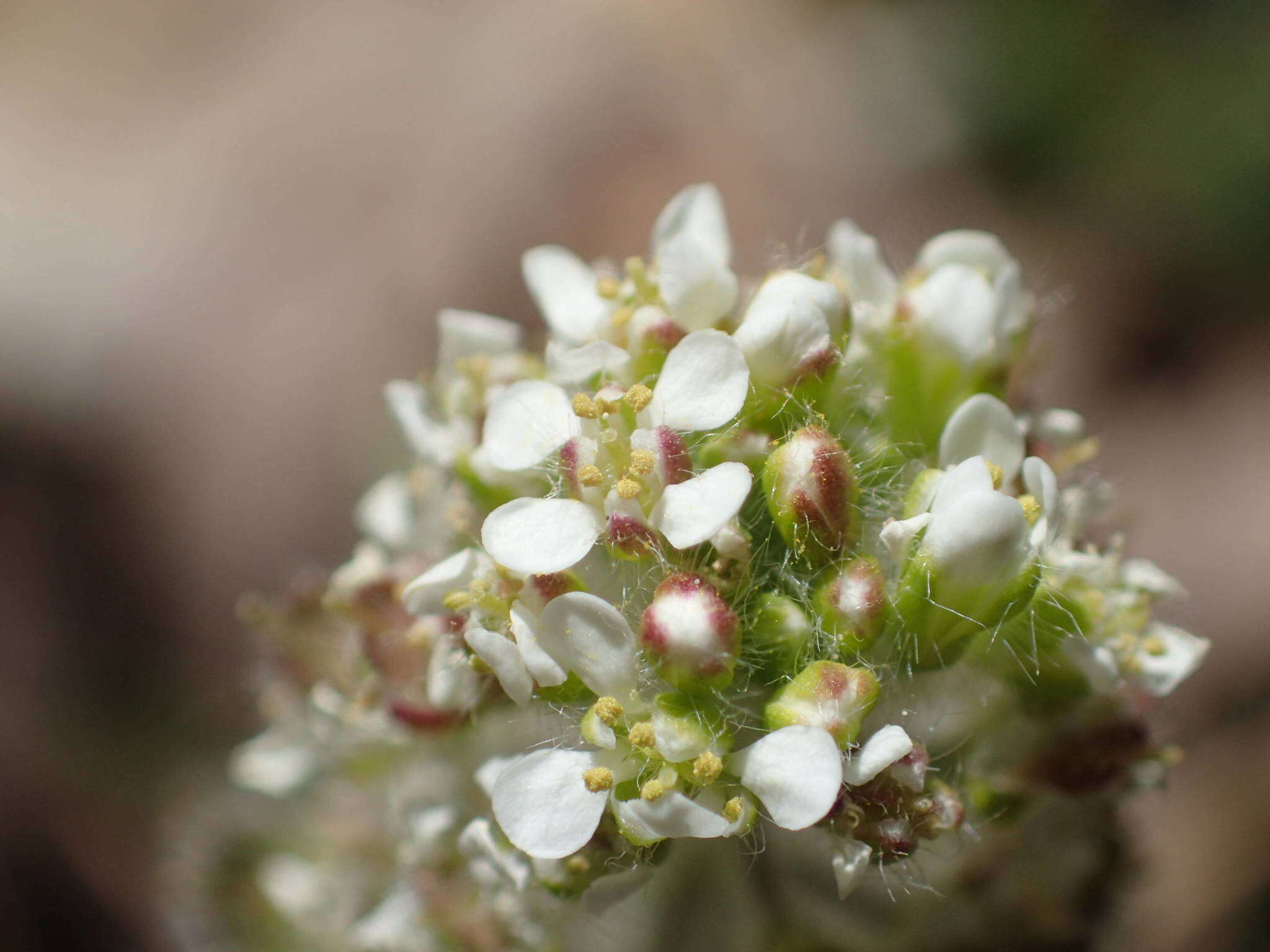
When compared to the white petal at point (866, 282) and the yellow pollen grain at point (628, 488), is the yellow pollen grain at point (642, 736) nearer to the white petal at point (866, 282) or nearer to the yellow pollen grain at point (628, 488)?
the yellow pollen grain at point (628, 488)

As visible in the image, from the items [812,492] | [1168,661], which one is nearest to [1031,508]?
[812,492]

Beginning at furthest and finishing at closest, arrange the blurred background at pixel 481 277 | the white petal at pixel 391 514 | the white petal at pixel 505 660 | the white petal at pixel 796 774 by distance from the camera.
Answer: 1. the blurred background at pixel 481 277
2. the white petal at pixel 391 514
3. the white petal at pixel 505 660
4. the white petal at pixel 796 774

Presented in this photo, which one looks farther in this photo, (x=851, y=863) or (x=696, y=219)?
(x=696, y=219)

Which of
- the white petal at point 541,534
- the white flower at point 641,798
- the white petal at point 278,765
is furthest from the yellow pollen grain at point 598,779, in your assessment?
the white petal at point 278,765

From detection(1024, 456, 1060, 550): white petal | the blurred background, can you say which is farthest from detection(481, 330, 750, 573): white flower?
the blurred background

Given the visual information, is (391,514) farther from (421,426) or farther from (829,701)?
(829,701)

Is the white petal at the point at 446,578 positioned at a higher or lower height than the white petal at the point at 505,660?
higher

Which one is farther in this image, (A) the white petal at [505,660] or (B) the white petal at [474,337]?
(B) the white petal at [474,337]
